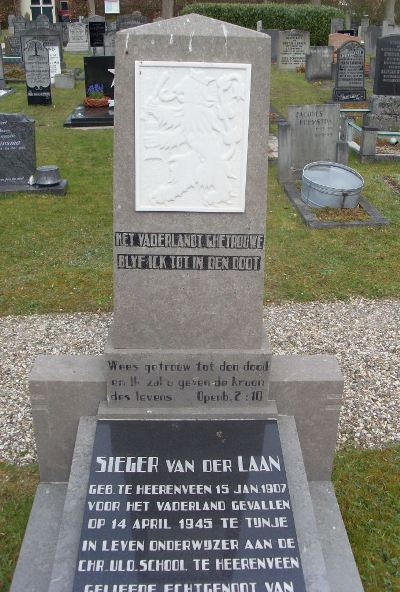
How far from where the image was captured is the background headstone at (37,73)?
1700 cm

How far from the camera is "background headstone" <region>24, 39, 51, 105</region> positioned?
1700 cm

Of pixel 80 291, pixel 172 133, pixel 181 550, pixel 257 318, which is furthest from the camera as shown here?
pixel 80 291

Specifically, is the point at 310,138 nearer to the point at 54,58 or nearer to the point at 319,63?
the point at 319,63

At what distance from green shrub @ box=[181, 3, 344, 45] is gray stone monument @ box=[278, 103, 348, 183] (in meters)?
22.0

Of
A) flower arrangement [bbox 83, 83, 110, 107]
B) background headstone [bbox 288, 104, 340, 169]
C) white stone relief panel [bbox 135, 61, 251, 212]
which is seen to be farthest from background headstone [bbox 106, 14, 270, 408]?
flower arrangement [bbox 83, 83, 110, 107]

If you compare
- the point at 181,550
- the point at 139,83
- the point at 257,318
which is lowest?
the point at 181,550

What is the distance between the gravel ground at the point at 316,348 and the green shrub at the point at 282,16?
28014mm

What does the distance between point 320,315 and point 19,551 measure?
14.2ft

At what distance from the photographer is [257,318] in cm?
395

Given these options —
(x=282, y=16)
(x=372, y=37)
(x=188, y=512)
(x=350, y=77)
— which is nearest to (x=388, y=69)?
(x=350, y=77)

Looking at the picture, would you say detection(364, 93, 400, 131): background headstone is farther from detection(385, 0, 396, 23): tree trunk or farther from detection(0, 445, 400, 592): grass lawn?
detection(385, 0, 396, 23): tree trunk

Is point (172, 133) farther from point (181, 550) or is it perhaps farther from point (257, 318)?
point (181, 550)

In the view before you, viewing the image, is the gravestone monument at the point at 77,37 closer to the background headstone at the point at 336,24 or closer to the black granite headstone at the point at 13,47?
the black granite headstone at the point at 13,47

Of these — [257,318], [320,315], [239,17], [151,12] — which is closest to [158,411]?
[257,318]
